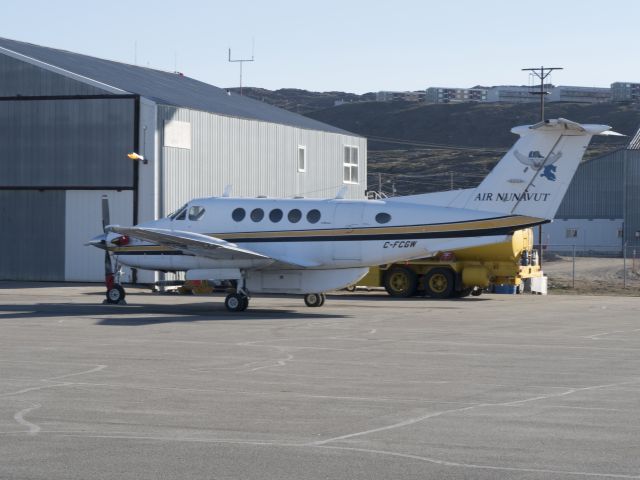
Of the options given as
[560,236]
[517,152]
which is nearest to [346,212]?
[517,152]

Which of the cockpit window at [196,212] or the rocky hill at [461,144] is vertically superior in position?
the rocky hill at [461,144]

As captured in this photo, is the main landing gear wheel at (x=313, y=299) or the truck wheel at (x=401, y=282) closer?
the main landing gear wheel at (x=313, y=299)

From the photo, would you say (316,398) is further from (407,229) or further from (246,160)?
(246,160)

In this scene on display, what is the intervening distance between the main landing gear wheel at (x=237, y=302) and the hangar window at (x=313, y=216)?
2.70 metres

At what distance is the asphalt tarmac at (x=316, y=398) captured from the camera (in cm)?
1033

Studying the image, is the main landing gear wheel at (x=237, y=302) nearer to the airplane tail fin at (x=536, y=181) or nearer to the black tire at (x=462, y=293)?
the airplane tail fin at (x=536, y=181)

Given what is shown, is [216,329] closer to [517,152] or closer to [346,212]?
[346,212]

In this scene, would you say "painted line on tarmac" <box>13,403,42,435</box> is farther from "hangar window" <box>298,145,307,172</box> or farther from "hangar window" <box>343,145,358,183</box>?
"hangar window" <box>343,145,358,183</box>

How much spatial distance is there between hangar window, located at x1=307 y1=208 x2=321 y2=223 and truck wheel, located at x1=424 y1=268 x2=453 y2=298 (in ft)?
28.9

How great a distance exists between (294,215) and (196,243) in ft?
9.94

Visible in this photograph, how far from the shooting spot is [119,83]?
42.5 meters

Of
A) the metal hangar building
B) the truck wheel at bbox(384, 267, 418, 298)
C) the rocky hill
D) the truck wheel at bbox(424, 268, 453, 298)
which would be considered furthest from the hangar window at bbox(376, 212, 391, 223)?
the rocky hill

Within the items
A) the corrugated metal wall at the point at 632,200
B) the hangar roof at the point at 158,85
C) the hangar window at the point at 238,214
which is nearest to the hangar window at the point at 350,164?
the hangar roof at the point at 158,85

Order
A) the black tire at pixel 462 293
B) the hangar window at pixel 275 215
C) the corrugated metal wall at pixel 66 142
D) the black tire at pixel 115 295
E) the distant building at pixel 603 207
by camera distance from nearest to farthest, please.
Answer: the hangar window at pixel 275 215
the black tire at pixel 115 295
the black tire at pixel 462 293
the corrugated metal wall at pixel 66 142
the distant building at pixel 603 207
